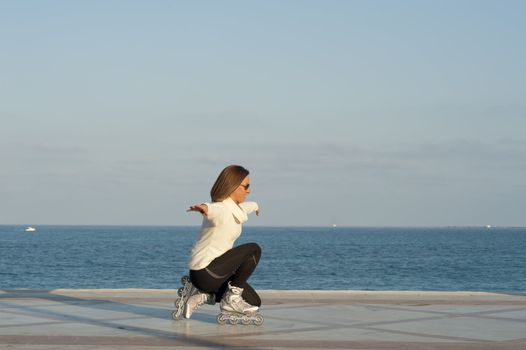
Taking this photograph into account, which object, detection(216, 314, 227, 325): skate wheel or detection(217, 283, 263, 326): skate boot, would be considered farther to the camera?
detection(216, 314, 227, 325): skate wheel

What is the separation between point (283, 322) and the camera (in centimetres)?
914

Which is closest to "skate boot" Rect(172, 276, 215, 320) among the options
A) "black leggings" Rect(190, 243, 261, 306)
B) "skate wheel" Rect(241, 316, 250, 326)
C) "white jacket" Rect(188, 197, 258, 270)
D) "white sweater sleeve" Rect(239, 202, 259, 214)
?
"black leggings" Rect(190, 243, 261, 306)

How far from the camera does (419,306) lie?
11.0 metres

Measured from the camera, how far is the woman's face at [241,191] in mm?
9141

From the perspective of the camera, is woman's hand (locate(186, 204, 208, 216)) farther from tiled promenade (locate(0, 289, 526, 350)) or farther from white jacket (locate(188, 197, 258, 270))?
tiled promenade (locate(0, 289, 526, 350))

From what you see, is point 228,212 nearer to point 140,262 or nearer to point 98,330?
point 98,330

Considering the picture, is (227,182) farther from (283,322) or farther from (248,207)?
(283,322)

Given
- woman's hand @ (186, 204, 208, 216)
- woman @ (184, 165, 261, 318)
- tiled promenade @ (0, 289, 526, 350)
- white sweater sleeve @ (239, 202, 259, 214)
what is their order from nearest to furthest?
tiled promenade @ (0, 289, 526, 350) → woman's hand @ (186, 204, 208, 216) → woman @ (184, 165, 261, 318) → white sweater sleeve @ (239, 202, 259, 214)

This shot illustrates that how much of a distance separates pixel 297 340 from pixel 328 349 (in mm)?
595

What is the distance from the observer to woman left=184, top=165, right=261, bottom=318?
29.7 feet

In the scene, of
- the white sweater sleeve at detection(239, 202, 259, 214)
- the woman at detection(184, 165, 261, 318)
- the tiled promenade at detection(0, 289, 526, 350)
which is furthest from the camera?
the white sweater sleeve at detection(239, 202, 259, 214)

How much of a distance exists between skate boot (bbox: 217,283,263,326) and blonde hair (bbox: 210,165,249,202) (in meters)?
0.97

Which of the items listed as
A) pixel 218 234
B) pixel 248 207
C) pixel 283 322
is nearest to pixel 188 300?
pixel 218 234

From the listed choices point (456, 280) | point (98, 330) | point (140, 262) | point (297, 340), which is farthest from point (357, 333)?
point (140, 262)
